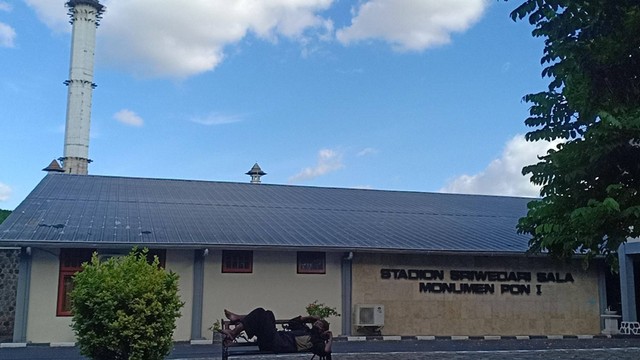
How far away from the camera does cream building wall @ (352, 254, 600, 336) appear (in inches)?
717

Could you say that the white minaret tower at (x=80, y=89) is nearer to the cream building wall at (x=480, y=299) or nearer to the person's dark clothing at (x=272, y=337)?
the cream building wall at (x=480, y=299)

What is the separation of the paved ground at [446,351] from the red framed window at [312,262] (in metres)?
2.12

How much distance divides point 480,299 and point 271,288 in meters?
5.81

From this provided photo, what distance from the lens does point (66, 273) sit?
53.0 feet

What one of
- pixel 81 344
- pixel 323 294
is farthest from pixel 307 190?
pixel 81 344

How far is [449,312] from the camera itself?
18.7 m

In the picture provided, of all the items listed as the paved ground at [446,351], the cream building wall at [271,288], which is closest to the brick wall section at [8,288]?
the paved ground at [446,351]

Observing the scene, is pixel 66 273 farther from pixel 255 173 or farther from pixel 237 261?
pixel 255 173

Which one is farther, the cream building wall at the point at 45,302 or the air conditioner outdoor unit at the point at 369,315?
the air conditioner outdoor unit at the point at 369,315

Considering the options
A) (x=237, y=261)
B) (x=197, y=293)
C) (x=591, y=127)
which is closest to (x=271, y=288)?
(x=237, y=261)

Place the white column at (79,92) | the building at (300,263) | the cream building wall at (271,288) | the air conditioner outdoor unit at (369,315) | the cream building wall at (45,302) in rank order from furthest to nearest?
the white column at (79,92)
the air conditioner outdoor unit at (369,315)
the cream building wall at (271,288)
the building at (300,263)
the cream building wall at (45,302)

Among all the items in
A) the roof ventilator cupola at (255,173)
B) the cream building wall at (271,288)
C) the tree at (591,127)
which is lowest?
the cream building wall at (271,288)

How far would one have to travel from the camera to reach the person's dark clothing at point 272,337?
32.0 ft

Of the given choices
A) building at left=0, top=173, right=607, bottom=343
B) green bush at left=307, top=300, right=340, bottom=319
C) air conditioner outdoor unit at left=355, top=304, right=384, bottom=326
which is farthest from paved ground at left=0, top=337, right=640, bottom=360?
building at left=0, top=173, right=607, bottom=343
